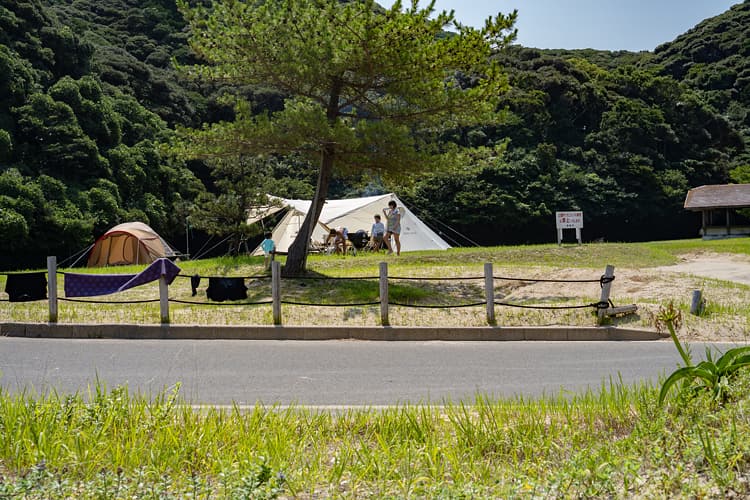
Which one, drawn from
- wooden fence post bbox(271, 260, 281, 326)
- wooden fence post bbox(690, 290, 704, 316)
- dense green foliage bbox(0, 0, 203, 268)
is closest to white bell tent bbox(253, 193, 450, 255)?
dense green foliage bbox(0, 0, 203, 268)

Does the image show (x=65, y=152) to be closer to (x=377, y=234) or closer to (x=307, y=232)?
(x=377, y=234)

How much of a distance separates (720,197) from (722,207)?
69 centimetres

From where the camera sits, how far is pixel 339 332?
10.1 meters

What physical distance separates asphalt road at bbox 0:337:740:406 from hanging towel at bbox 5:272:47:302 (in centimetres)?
149

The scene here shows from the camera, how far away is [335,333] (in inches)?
396

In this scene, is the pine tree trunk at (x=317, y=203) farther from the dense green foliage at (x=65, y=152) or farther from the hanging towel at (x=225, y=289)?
the dense green foliage at (x=65, y=152)

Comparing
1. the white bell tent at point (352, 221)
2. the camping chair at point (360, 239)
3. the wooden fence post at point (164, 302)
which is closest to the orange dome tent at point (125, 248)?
Result: the white bell tent at point (352, 221)

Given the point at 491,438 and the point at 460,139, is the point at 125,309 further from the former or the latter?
the point at 460,139

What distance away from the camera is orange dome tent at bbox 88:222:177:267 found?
25.9 m

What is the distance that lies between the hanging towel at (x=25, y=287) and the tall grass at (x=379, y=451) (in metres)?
7.56

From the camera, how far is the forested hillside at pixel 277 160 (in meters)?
31.4

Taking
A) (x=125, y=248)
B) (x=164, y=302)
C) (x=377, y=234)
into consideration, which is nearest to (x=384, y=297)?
(x=164, y=302)

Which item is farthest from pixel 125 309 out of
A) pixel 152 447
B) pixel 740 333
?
pixel 740 333

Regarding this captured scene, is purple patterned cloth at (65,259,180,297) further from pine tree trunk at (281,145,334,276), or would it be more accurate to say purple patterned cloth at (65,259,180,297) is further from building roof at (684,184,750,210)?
building roof at (684,184,750,210)
